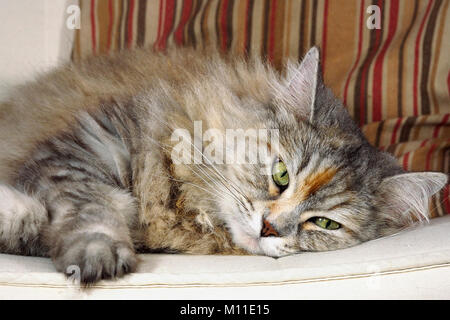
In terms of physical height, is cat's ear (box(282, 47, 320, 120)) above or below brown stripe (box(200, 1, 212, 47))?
below

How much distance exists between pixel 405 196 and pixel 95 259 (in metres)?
0.92

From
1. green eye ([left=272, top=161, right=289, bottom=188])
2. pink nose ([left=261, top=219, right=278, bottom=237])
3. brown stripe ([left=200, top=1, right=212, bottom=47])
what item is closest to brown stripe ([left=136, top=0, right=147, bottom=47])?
brown stripe ([left=200, top=1, right=212, bottom=47])

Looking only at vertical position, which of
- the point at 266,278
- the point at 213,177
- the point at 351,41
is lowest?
the point at 266,278

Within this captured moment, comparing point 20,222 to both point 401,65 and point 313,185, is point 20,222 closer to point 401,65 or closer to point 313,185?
point 313,185

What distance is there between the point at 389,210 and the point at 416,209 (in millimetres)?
79

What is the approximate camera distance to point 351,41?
1990mm

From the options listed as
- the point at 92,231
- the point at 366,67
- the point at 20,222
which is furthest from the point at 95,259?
the point at 366,67

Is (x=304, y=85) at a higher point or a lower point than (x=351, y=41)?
lower

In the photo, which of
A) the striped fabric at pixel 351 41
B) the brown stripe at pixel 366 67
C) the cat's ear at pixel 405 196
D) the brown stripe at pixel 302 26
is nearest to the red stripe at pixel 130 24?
the striped fabric at pixel 351 41

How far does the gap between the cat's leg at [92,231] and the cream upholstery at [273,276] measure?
0.11 ft

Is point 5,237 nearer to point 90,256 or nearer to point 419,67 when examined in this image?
point 90,256

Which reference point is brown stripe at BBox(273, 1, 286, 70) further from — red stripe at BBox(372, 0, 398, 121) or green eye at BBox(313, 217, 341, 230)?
green eye at BBox(313, 217, 341, 230)

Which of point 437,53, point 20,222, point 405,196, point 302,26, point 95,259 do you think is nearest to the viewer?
point 95,259

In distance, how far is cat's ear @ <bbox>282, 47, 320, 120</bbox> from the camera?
1.46 m
